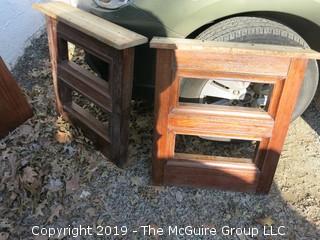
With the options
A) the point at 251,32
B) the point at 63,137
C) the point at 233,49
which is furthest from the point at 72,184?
the point at 251,32

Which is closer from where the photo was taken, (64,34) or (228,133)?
(228,133)

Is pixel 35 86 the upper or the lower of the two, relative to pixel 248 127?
lower

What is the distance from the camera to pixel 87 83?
90.5 inches

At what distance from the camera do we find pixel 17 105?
2623 mm

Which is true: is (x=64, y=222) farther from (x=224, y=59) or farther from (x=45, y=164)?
(x=224, y=59)

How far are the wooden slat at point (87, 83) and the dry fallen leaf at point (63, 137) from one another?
0.40m

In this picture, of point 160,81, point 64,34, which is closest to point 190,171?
point 160,81

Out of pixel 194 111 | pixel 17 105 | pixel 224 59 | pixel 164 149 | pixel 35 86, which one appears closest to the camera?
pixel 224 59

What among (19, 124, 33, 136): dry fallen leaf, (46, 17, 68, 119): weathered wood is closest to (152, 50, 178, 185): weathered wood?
(46, 17, 68, 119): weathered wood

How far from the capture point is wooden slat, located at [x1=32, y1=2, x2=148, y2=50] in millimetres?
1889

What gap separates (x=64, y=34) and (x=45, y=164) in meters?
0.88

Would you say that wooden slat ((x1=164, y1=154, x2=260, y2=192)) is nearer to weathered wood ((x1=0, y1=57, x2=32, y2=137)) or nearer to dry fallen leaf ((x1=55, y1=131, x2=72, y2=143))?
dry fallen leaf ((x1=55, y1=131, x2=72, y2=143))

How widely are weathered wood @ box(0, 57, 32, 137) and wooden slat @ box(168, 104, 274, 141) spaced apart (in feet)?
4.11

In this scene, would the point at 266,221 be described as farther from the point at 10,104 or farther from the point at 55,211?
the point at 10,104
